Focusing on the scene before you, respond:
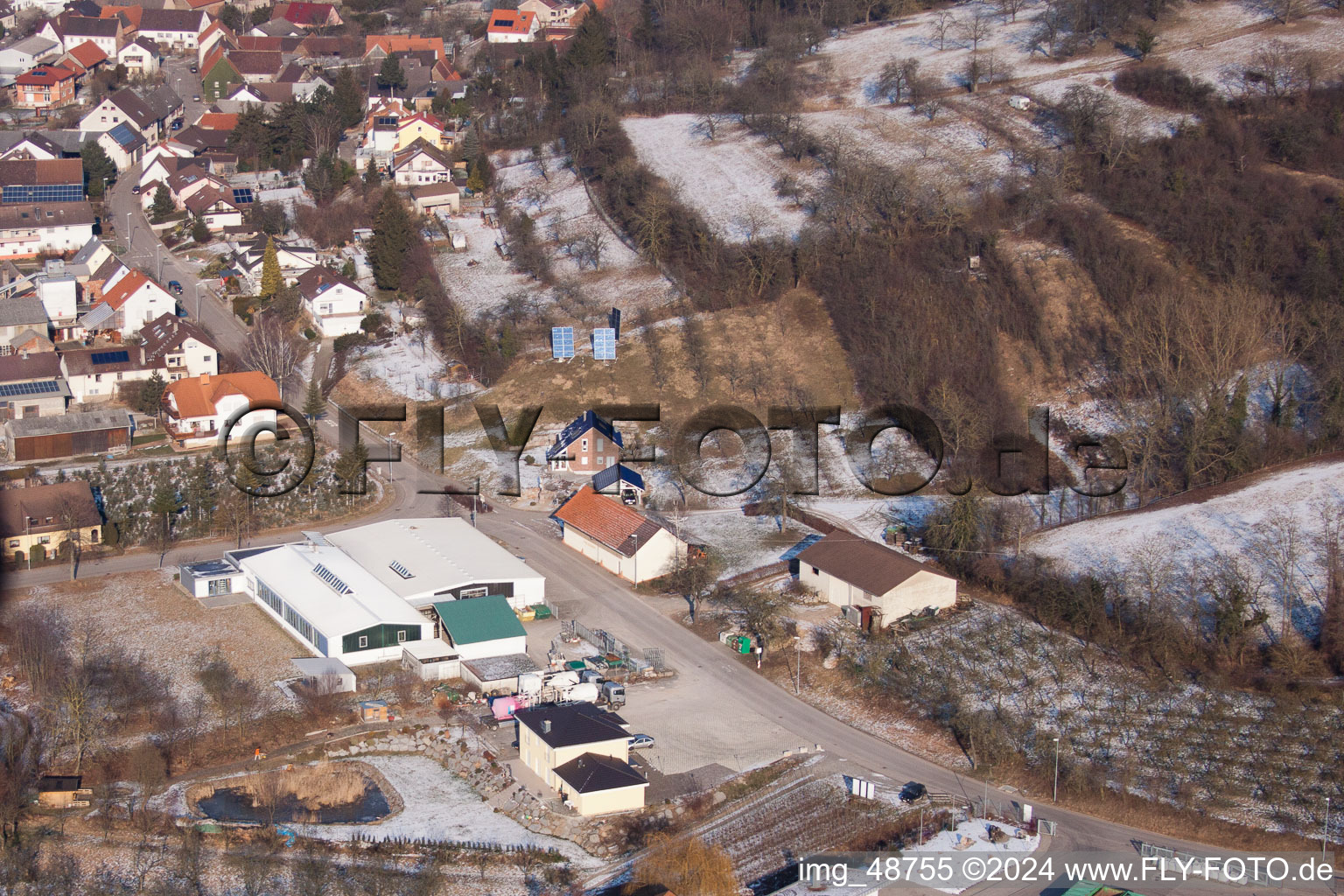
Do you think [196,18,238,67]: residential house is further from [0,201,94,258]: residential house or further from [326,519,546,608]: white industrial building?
[326,519,546,608]: white industrial building

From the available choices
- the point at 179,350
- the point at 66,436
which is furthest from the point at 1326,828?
the point at 179,350

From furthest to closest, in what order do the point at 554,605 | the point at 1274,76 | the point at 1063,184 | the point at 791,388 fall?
the point at 1274,76 < the point at 1063,184 < the point at 791,388 < the point at 554,605

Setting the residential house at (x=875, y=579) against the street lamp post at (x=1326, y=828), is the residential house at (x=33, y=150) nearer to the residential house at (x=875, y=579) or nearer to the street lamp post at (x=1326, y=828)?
the residential house at (x=875, y=579)

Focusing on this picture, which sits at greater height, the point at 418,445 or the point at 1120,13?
the point at 1120,13

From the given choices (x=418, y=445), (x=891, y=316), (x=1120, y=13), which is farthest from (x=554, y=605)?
(x=1120, y=13)

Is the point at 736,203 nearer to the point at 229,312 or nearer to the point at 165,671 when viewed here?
the point at 229,312

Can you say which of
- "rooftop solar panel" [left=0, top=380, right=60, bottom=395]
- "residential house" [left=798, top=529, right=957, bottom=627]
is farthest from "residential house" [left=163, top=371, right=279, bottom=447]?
"residential house" [left=798, top=529, right=957, bottom=627]

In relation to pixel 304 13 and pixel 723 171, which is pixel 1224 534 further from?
pixel 304 13

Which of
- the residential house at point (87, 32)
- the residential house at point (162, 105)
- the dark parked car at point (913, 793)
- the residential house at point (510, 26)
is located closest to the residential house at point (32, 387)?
the residential house at point (162, 105)
